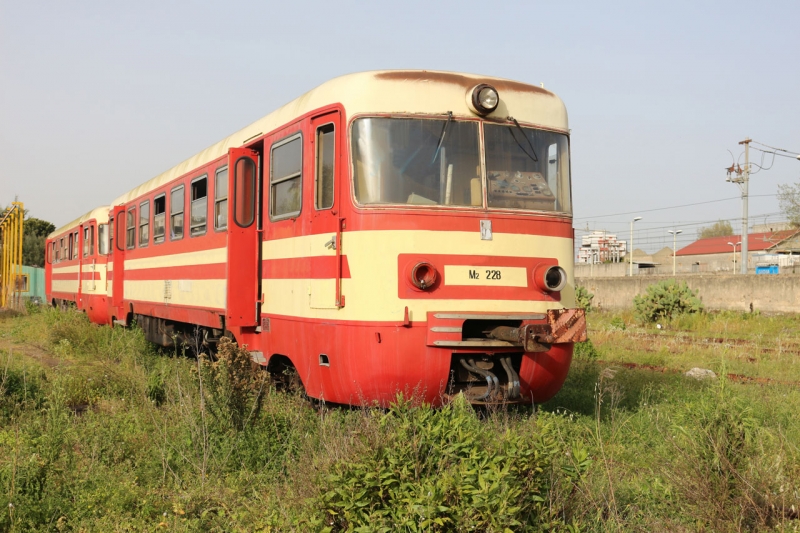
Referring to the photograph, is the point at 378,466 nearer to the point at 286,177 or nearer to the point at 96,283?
the point at 286,177

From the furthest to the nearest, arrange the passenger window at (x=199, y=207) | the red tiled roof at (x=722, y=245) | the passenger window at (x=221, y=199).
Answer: the red tiled roof at (x=722, y=245), the passenger window at (x=199, y=207), the passenger window at (x=221, y=199)

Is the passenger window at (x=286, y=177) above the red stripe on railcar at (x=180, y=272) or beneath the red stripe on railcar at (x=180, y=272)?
above

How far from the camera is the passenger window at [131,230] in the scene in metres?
14.6

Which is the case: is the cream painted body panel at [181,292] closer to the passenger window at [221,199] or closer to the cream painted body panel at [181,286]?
the cream painted body panel at [181,286]

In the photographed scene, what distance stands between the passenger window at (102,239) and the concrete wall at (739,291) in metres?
15.4

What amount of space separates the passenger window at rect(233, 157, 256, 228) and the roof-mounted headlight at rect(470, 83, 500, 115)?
116 inches

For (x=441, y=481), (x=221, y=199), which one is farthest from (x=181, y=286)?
(x=441, y=481)

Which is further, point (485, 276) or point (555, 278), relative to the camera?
point (555, 278)

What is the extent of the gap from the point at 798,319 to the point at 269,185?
1672 cm

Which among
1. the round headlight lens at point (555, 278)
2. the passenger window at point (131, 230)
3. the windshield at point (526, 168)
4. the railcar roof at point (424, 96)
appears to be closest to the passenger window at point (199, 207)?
the railcar roof at point (424, 96)

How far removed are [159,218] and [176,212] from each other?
1234mm

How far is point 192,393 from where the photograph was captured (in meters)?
7.95

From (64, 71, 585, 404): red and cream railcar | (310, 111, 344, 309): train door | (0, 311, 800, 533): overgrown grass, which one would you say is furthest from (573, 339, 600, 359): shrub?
(310, 111, 344, 309): train door

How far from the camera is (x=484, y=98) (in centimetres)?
696
